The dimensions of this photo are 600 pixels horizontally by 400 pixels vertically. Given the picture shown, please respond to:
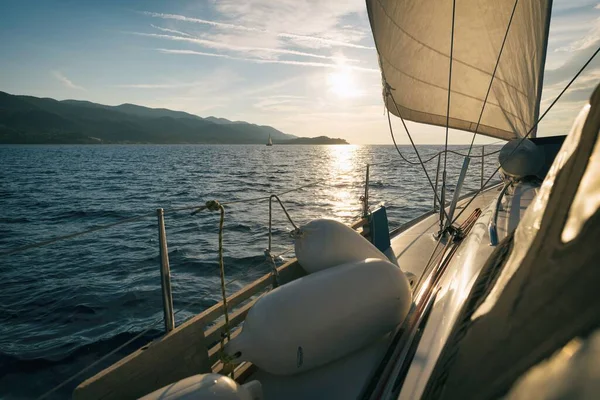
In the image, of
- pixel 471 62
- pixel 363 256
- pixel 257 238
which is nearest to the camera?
pixel 363 256

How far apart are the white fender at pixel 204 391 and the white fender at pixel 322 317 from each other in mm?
479

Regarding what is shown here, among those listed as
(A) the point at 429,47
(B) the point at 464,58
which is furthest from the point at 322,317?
(B) the point at 464,58

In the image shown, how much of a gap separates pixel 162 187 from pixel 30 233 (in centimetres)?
1279

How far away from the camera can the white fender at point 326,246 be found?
322 centimetres

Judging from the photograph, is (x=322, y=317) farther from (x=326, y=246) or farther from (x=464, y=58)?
(x=464, y=58)

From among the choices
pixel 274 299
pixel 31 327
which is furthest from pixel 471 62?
pixel 31 327

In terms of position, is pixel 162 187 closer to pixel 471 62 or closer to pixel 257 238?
pixel 257 238

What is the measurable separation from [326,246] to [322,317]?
820mm

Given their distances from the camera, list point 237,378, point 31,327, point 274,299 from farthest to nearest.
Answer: point 31,327, point 237,378, point 274,299

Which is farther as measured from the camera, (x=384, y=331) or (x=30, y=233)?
(x=30, y=233)

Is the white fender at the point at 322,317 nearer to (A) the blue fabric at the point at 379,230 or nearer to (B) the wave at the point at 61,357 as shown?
(A) the blue fabric at the point at 379,230

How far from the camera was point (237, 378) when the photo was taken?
273 cm

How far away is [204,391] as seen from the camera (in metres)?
1.82

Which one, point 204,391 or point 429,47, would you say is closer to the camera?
point 204,391
